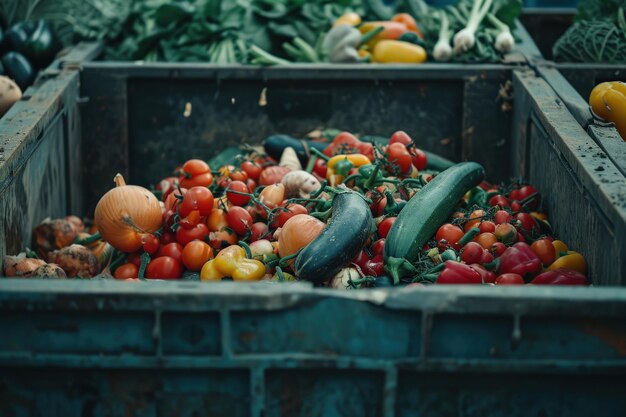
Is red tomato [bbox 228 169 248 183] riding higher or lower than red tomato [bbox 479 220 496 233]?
higher

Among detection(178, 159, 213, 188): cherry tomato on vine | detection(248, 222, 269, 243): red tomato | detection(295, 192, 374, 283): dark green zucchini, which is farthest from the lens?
detection(178, 159, 213, 188): cherry tomato on vine

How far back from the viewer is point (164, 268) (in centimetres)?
403

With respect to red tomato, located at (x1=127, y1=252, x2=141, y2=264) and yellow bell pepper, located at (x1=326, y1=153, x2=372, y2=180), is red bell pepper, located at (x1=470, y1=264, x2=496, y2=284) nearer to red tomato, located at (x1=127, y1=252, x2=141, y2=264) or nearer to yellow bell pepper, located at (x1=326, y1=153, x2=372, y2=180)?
yellow bell pepper, located at (x1=326, y1=153, x2=372, y2=180)

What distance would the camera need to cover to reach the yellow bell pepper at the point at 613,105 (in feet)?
13.9

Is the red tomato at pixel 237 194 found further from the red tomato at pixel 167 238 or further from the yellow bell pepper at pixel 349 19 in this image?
the yellow bell pepper at pixel 349 19

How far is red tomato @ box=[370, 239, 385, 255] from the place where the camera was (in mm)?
3803

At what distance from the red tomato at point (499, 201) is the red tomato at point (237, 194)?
1254mm

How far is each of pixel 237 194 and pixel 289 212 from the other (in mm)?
386

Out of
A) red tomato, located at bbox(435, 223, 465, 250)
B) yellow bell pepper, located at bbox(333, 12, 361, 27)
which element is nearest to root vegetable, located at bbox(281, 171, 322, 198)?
red tomato, located at bbox(435, 223, 465, 250)

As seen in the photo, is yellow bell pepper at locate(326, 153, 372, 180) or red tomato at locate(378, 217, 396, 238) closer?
red tomato at locate(378, 217, 396, 238)

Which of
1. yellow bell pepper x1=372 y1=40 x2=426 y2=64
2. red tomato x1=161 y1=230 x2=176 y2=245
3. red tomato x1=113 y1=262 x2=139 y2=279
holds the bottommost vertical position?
red tomato x1=113 y1=262 x2=139 y2=279

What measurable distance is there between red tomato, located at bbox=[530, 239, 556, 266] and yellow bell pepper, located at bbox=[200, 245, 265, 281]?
1201 mm

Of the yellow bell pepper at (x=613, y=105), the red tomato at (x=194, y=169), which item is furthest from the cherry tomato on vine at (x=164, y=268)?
the yellow bell pepper at (x=613, y=105)

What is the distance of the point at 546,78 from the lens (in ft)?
17.2
